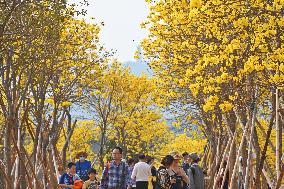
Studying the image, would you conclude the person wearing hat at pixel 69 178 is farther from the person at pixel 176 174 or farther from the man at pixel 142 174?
the person at pixel 176 174

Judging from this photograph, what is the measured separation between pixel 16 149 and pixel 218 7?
22.4ft

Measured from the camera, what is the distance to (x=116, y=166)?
15.1 m

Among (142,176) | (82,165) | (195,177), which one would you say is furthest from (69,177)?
(195,177)

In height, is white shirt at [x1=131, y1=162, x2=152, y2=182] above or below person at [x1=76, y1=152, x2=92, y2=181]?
below

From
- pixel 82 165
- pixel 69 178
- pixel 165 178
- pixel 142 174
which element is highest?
pixel 82 165

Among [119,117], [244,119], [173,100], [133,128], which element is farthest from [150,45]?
[133,128]

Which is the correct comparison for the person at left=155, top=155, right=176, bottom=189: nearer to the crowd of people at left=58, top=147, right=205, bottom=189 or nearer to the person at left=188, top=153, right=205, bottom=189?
the crowd of people at left=58, top=147, right=205, bottom=189

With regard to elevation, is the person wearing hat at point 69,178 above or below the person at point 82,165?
below

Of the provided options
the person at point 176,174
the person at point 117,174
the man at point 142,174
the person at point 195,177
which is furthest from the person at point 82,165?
the person at point 176,174

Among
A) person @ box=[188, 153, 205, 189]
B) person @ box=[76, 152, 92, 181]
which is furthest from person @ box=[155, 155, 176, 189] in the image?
person @ box=[76, 152, 92, 181]

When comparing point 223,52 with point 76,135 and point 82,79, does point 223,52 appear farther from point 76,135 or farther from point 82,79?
point 76,135

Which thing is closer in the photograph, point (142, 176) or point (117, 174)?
point (117, 174)

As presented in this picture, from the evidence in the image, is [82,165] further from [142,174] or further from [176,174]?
[176,174]

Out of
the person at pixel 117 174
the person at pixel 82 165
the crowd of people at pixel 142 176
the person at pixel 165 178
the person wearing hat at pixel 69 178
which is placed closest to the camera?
the person at pixel 165 178
